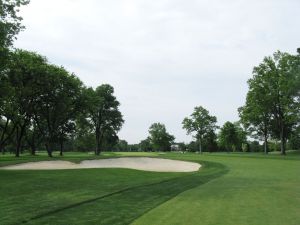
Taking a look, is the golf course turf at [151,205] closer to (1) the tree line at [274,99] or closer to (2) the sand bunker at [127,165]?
(2) the sand bunker at [127,165]

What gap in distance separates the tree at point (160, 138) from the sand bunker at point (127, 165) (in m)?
102

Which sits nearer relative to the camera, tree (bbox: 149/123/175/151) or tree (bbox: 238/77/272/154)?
tree (bbox: 238/77/272/154)

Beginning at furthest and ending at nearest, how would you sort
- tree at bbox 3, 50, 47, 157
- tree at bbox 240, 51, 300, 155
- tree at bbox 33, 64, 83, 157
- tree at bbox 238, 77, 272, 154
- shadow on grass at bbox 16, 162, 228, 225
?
tree at bbox 238, 77, 272, 154
tree at bbox 240, 51, 300, 155
tree at bbox 33, 64, 83, 157
tree at bbox 3, 50, 47, 157
shadow on grass at bbox 16, 162, 228, 225

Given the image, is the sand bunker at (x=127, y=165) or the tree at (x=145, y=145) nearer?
the sand bunker at (x=127, y=165)

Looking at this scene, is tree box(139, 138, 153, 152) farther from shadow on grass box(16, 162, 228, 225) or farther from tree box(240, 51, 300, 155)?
shadow on grass box(16, 162, 228, 225)

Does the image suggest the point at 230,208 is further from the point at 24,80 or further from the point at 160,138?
the point at 160,138

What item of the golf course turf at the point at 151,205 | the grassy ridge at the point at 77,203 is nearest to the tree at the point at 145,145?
the grassy ridge at the point at 77,203

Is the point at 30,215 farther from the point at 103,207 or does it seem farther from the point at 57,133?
the point at 57,133

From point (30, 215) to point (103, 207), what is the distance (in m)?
2.42

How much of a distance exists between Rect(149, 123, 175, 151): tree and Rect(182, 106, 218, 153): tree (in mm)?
36659

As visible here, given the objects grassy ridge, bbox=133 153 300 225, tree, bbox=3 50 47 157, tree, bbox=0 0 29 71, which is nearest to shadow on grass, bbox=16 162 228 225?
grassy ridge, bbox=133 153 300 225

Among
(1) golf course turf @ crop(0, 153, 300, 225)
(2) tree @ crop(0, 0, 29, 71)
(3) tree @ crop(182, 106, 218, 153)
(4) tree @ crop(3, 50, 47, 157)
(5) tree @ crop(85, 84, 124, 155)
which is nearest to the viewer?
(1) golf course turf @ crop(0, 153, 300, 225)

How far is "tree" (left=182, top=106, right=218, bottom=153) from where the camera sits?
111 m

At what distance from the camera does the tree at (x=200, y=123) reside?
11069cm
